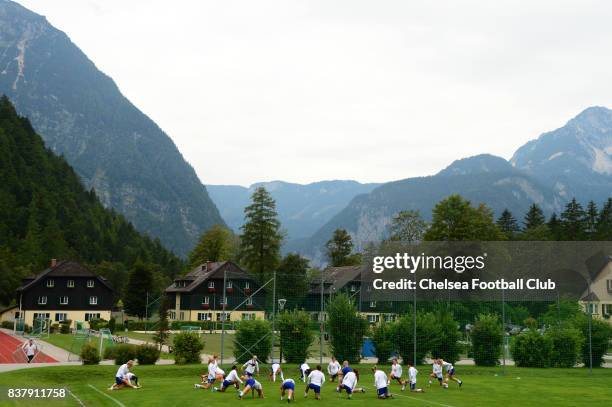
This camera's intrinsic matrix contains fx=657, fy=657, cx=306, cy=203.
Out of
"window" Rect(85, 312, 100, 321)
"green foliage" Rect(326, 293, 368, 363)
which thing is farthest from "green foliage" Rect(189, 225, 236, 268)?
"green foliage" Rect(326, 293, 368, 363)

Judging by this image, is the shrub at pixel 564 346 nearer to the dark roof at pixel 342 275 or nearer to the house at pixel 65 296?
the dark roof at pixel 342 275

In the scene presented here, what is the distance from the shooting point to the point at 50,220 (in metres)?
140

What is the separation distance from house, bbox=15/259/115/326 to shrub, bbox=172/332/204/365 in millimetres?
55435

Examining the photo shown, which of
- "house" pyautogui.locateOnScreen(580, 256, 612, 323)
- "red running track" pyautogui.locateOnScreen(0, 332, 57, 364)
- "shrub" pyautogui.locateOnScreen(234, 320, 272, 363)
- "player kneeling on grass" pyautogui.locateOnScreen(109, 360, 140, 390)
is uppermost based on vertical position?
"house" pyautogui.locateOnScreen(580, 256, 612, 323)

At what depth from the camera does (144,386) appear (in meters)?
28.3

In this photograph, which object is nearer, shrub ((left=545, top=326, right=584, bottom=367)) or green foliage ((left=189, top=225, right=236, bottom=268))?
shrub ((left=545, top=326, right=584, bottom=367))

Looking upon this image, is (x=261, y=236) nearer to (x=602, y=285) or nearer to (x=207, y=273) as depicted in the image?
(x=207, y=273)

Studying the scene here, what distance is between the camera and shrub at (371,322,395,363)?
3831 cm

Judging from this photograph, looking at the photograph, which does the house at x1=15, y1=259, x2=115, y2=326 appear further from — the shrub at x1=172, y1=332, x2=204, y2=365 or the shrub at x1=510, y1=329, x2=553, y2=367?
the shrub at x1=510, y1=329, x2=553, y2=367

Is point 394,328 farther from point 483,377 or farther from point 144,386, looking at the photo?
point 144,386

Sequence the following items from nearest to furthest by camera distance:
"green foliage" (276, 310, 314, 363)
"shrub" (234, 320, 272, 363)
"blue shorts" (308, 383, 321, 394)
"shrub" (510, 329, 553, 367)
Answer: "blue shorts" (308, 383, 321, 394) → "shrub" (234, 320, 272, 363) → "green foliage" (276, 310, 314, 363) → "shrub" (510, 329, 553, 367)

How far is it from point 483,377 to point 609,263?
4316cm

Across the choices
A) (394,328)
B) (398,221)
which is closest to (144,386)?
(394,328)

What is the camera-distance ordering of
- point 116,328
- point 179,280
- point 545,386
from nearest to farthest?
1. point 545,386
2. point 116,328
3. point 179,280
